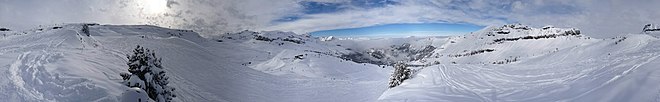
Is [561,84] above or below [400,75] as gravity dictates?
above

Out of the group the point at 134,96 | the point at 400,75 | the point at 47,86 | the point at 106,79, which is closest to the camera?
the point at 134,96

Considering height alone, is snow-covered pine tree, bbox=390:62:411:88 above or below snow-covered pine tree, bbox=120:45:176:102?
below

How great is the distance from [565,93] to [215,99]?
7.17 m

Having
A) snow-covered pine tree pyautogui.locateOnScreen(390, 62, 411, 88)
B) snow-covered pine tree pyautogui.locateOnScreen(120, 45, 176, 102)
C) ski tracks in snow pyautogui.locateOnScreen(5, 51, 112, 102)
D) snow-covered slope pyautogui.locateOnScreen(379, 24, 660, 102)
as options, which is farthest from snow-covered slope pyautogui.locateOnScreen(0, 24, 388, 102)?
snow-covered slope pyautogui.locateOnScreen(379, 24, 660, 102)

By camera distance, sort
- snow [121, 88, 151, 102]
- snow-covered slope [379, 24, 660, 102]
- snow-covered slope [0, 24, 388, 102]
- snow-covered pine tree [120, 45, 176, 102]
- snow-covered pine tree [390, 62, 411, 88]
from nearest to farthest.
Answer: snow [121, 88, 151, 102]
snow-covered slope [0, 24, 388, 102]
snow-covered slope [379, 24, 660, 102]
snow-covered pine tree [120, 45, 176, 102]
snow-covered pine tree [390, 62, 411, 88]

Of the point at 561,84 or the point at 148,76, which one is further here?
the point at 561,84

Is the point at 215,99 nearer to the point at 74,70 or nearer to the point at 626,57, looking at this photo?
→ the point at 74,70

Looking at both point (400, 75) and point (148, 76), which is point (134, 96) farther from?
point (400, 75)

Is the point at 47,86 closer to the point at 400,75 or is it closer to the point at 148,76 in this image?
the point at 148,76

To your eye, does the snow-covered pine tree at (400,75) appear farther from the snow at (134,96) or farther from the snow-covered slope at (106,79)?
the snow at (134,96)

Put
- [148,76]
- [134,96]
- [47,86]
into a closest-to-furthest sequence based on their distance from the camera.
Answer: [134,96], [47,86], [148,76]

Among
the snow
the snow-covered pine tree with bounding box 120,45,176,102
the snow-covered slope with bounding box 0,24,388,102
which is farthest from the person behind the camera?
the snow-covered pine tree with bounding box 120,45,176,102

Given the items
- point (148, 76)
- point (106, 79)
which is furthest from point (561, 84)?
point (106, 79)

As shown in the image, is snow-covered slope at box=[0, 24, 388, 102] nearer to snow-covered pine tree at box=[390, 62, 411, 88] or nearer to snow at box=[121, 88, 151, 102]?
snow at box=[121, 88, 151, 102]
